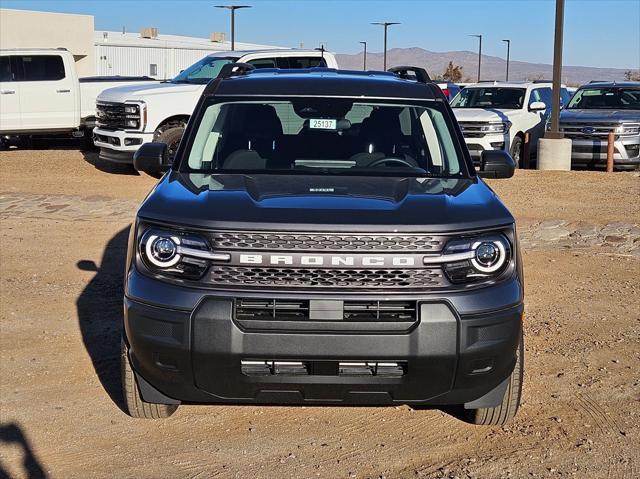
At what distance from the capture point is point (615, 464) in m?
4.45

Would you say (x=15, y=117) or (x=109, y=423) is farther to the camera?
(x=15, y=117)

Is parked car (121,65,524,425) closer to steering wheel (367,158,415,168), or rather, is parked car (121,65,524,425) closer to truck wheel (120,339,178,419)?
truck wheel (120,339,178,419)

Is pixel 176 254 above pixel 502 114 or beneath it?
above

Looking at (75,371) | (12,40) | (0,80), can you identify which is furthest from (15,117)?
(12,40)

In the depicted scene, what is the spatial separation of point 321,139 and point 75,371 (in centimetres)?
208

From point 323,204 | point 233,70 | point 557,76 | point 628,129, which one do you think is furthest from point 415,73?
point 628,129

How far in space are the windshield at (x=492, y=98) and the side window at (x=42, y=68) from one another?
822 centimetres

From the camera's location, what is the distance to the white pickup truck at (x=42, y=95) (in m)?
19.3

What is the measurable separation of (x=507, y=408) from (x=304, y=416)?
1083 millimetres

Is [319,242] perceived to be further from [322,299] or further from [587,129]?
[587,129]

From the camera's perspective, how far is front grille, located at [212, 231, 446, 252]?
13.6 feet

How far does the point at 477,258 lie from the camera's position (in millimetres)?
4246

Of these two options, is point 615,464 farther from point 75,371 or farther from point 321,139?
point 75,371

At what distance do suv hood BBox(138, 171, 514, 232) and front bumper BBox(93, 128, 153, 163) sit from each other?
10.2 metres
